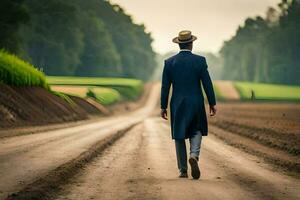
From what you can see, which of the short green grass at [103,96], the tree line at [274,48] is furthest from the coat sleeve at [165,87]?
the tree line at [274,48]

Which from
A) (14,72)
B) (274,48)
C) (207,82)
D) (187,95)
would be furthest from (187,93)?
(274,48)

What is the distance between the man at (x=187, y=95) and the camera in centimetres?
1016

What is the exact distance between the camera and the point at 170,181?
9.45m

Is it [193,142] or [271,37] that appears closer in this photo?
[193,142]

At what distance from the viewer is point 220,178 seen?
1017cm

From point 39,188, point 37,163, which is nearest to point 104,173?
point 37,163

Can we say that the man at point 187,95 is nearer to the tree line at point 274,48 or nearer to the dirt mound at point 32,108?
the dirt mound at point 32,108

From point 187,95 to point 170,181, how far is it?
1.56 meters

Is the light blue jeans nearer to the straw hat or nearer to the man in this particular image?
the man

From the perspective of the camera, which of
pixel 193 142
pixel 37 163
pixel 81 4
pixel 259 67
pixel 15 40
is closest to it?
pixel 193 142

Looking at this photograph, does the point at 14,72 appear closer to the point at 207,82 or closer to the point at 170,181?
the point at 207,82

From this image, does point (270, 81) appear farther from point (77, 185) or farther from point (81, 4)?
point (77, 185)

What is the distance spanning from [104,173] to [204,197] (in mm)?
2986

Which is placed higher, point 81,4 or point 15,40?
point 81,4
